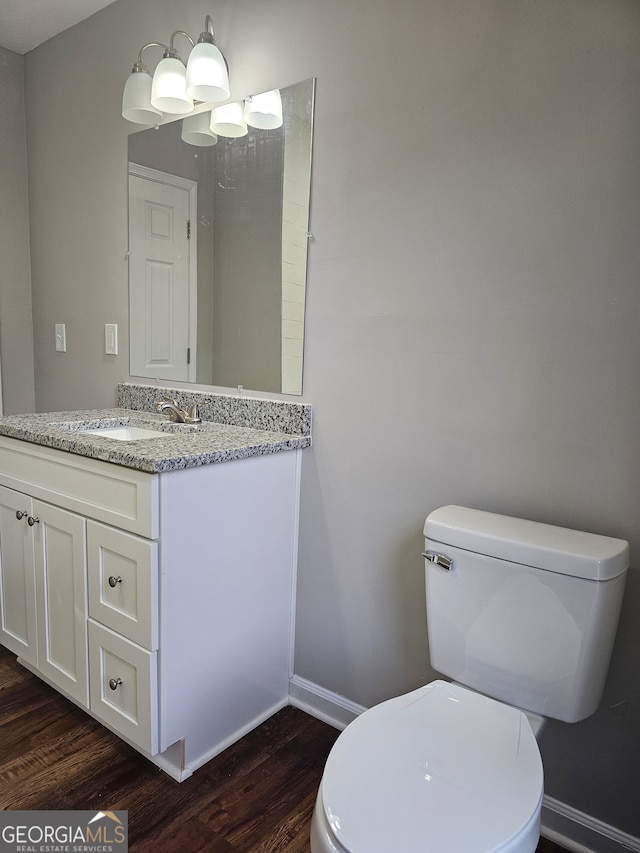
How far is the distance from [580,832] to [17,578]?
5.55 ft

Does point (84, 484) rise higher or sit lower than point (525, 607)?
higher

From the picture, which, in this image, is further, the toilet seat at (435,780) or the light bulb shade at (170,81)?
the light bulb shade at (170,81)

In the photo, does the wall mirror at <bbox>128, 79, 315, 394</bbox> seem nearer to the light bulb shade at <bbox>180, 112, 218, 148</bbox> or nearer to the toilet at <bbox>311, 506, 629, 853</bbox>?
the light bulb shade at <bbox>180, 112, 218, 148</bbox>

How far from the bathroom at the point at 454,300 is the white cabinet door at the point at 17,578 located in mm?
827

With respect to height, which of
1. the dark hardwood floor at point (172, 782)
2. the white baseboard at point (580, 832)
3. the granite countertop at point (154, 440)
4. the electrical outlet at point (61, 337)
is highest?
the electrical outlet at point (61, 337)

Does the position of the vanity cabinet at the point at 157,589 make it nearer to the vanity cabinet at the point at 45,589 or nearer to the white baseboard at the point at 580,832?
the vanity cabinet at the point at 45,589

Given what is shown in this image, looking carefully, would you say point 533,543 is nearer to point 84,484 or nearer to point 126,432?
point 84,484

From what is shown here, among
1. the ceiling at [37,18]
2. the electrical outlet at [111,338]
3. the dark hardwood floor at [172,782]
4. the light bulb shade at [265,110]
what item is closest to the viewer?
the dark hardwood floor at [172,782]

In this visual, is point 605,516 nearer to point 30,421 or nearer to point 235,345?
point 235,345

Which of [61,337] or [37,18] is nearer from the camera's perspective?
[37,18]

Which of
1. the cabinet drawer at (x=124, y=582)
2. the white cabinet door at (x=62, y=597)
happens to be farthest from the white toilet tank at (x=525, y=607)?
the white cabinet door at (x=62, y=597)

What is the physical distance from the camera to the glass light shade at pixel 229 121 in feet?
5.80

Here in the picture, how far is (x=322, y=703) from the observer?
176 cm

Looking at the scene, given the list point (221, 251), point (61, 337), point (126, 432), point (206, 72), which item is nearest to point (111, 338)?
point (61, 337)
